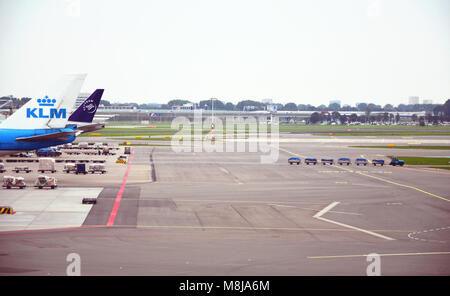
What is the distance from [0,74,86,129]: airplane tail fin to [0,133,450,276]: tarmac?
7218 millimetres

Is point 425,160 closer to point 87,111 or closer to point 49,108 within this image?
point 87,111

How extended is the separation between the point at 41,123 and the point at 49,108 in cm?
180

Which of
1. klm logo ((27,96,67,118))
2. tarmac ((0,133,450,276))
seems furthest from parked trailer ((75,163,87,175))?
klm logo ((27,96,67,118))

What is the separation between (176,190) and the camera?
5453cm

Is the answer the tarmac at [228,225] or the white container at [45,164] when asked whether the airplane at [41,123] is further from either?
the white container at [45,164]

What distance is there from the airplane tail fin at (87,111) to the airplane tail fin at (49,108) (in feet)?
6.94

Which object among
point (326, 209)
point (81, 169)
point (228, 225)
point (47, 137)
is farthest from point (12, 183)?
point (326, 209)

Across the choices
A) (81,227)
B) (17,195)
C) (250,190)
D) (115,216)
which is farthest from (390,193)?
(17,195)

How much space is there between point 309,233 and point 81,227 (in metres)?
15.4

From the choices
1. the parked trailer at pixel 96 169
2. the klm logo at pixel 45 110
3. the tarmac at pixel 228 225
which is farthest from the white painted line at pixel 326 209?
the parked trailer at pixel 96 169

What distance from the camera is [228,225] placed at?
36812 millimetres

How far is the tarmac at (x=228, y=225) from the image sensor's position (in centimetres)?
2555

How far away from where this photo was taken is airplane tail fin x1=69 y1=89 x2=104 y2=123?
186 ft
